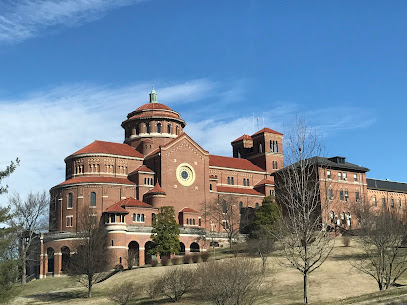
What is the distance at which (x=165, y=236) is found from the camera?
78.0m

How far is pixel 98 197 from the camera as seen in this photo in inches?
3435

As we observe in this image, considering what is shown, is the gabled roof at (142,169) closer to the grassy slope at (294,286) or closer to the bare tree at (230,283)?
the grassy slope at (294,286)

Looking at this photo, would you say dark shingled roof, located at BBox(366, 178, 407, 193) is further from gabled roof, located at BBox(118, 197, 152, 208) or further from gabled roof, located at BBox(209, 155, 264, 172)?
gabled roof, located at BBox(118, 197, 152, 208)

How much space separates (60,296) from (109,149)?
37276 millimetres

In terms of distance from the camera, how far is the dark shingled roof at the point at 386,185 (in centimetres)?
10001

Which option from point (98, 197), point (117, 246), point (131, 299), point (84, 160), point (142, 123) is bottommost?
point (131, 299)

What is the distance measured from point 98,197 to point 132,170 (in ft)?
31.4

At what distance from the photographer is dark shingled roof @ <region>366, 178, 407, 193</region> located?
10001 cm

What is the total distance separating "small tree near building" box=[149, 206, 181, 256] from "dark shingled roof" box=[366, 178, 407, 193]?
123 feet

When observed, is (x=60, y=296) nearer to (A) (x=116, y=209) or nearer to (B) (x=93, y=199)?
(A) (x=116, y=209)

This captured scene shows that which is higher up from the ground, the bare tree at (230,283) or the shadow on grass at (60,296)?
the bare tree at (230,283)

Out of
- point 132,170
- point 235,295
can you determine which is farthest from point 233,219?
point 235,295

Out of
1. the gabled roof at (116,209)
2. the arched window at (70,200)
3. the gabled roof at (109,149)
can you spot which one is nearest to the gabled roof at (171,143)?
the gabled roof at (109,149)

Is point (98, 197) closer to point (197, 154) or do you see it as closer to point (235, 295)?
point (197, 154)
